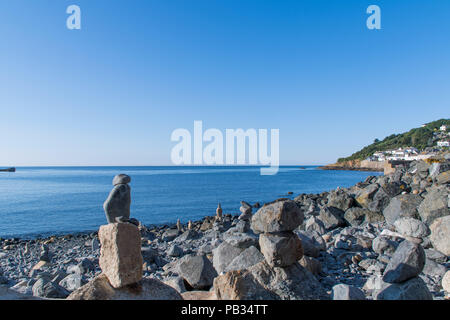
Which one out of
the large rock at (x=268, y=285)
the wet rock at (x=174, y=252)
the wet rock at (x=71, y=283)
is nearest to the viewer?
the large rock at (x=268, y=285)

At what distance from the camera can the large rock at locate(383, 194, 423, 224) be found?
38.8 feet

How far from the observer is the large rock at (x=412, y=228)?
934cm

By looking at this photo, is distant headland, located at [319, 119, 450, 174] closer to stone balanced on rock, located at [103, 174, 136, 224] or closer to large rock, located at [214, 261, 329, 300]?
large rock, located at [214, 261, 329, 300]

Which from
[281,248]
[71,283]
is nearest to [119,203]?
[281,248]

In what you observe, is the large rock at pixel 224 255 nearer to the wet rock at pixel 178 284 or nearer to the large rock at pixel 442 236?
the wet rock at pixel 178 284

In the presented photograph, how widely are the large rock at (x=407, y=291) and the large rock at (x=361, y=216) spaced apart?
928cm

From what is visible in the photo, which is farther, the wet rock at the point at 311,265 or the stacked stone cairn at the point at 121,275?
the wet rock at the point at 311,265

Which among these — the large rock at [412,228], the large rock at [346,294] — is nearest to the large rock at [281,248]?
the large rock at [346,294]

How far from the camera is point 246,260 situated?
7.21 metres

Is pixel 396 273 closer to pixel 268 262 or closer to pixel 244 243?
pixel 268 262

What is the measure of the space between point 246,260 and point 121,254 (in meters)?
3.92
